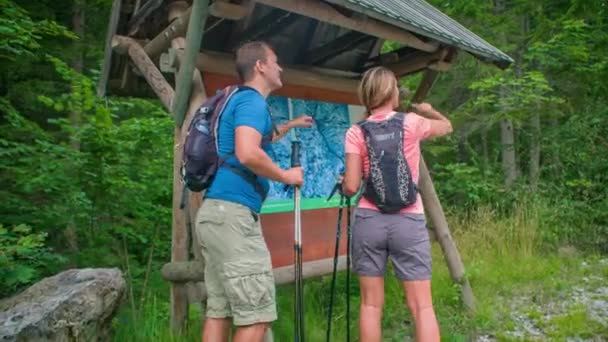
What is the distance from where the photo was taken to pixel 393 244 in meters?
3.14

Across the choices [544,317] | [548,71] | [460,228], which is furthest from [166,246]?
[548,71]

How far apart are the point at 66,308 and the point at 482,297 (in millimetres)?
4223

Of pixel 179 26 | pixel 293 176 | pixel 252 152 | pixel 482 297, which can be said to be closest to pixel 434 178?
pixel 482 297

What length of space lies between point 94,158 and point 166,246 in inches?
62.1

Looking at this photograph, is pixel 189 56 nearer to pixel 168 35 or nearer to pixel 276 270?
pixel 168 35

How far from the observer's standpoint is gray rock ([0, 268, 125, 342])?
308cm

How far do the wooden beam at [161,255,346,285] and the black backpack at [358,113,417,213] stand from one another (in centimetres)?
134

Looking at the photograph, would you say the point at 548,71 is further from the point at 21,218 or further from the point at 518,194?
the point at 21,218

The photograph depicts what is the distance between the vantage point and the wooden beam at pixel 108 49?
16.0 feet

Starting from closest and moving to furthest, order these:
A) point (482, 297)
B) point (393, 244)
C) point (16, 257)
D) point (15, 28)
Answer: point (393, 244), point (16, 257), point (15, 28), point (482, 297)

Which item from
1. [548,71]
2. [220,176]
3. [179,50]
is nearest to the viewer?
[220,176]

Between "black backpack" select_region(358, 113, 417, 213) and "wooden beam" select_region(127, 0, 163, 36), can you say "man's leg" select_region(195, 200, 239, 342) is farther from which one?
"wooden beam" select_region(127, 0, 163, 36)

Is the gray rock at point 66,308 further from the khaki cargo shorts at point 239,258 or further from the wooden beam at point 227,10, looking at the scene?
the wooden beam at point 227,10

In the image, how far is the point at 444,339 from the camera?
4.48 meters
